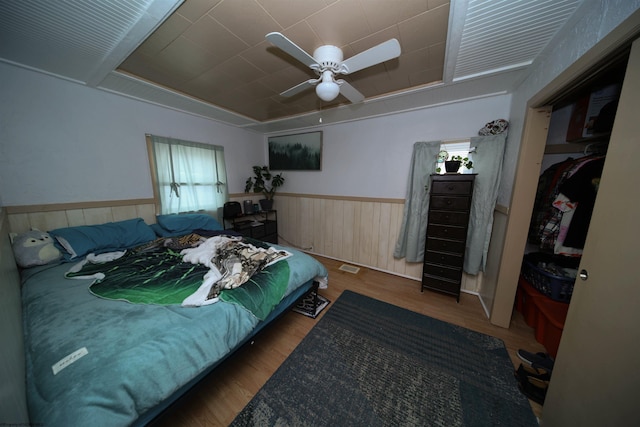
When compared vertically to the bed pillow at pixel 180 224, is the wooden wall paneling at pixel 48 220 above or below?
above

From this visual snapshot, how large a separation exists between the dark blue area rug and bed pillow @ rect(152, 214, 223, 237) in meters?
2.02

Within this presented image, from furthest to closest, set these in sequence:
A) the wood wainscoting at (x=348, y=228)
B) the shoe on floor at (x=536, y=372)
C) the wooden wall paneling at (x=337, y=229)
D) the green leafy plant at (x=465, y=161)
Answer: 1. the wooden wall paneling at (x=337, y=229)
2. the wood wainscoting at (x=348, y=228)
3. the green leafy plant at (x=465, y=161)
4. the shoe on floor at (x=536, y=372)

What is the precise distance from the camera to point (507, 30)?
1.29 metres

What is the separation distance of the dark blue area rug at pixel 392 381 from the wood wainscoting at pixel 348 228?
1.12m

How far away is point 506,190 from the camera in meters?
1.98

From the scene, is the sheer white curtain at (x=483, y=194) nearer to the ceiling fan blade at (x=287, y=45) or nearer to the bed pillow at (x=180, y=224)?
the ceiling fan blade at (x=287, y=45)

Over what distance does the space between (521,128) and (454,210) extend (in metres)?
0.92

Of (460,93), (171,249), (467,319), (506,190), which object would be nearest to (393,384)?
(467,319)

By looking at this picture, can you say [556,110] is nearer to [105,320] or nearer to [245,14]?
[245,14]

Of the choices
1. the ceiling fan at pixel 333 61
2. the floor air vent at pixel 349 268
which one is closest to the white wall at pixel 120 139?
the floor air vent at pixel 349 268

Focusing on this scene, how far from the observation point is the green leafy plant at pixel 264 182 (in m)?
3.71

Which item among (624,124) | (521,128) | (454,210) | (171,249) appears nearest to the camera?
(624,124)

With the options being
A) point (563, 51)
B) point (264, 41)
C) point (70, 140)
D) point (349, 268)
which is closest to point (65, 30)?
point (70, 140)

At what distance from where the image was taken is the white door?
729mm
